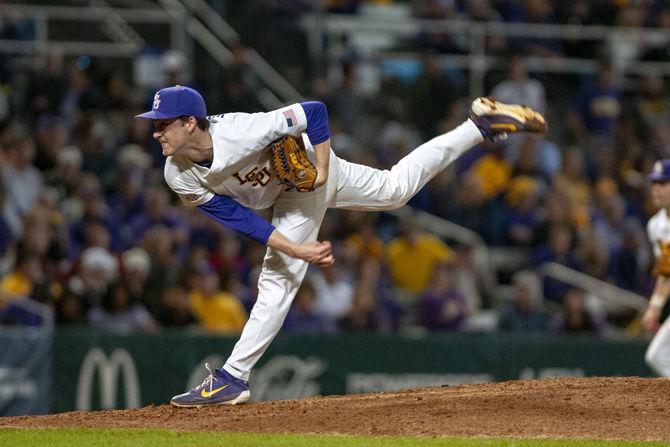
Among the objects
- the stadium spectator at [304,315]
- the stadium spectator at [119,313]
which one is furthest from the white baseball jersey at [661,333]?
the stadium spectator at [119,313]

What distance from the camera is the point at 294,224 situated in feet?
27.7

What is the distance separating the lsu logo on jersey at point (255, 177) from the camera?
26.8ft

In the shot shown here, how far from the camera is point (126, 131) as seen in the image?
15070mm

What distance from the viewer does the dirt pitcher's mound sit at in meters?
7.94

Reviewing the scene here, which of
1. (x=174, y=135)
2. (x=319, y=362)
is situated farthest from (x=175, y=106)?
(x=319, y=362)

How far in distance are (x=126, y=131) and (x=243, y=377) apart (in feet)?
23.2

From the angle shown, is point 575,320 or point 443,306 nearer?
point 443,306

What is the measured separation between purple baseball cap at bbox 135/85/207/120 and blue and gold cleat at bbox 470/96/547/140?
2.10 meters

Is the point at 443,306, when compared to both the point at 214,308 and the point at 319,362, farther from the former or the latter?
the point at 214,308

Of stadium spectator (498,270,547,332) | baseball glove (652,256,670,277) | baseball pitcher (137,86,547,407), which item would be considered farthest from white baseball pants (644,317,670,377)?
stadium spectator (498,270,547,332)

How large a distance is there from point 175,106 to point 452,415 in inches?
100

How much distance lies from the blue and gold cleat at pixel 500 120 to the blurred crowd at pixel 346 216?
4.98 meters

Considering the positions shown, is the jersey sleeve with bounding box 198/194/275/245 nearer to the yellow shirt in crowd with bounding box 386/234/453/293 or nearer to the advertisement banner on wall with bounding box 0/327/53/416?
the advertisement banner on wall with bounding box 0/327/53/416

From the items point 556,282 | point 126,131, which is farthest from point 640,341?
point 126,131
